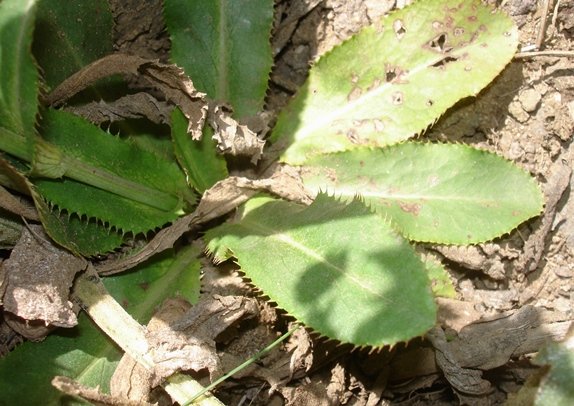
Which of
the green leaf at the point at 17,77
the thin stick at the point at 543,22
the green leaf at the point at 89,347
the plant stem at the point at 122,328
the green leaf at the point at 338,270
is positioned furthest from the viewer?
the thin stick at the point at 543,22

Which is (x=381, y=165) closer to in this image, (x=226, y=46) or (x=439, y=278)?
(x=439, y=278)

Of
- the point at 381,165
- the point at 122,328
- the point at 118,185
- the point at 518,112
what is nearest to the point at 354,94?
the point at 381,165

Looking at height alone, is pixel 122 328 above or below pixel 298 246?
below

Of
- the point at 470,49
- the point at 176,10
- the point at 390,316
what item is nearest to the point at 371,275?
the point at 390,316

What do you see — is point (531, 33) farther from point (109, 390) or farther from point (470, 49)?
point (109, 390)

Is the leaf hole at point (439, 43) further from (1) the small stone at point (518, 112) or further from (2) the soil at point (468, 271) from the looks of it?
(1) the small stone at point (518, 112)

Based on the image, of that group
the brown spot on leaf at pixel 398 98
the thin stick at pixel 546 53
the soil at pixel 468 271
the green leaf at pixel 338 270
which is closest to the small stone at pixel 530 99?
the soil at pixel 468 271

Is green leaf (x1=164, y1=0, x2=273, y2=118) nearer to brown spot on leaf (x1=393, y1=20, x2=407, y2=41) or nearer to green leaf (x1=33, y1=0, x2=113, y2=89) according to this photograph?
green leaf (x1=33, y1=0, x2=113, y2=89)
